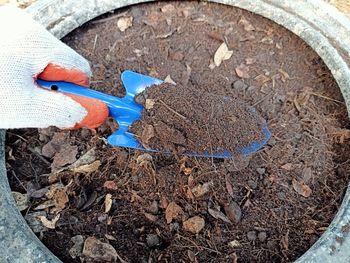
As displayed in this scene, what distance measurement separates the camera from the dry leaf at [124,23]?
6.36ft

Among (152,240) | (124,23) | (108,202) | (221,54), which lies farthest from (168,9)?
(152,240)

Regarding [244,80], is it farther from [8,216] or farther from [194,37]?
[8,216]

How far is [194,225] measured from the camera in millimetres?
1447

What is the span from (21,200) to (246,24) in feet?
3.61

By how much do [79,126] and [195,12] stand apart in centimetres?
75

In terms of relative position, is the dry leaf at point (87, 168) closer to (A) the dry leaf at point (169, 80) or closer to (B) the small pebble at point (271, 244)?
(A) the dry leaf at point (169, 80)

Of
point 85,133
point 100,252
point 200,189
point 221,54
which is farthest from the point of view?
point 221,54

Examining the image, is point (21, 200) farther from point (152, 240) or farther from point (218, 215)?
point (218, 215)

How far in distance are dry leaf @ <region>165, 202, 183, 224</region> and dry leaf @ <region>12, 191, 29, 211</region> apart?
44 centimetres

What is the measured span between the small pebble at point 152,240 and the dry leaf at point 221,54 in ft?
2.36

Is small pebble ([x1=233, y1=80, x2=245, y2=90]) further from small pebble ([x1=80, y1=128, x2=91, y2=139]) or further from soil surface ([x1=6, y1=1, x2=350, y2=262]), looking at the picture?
small pebble ([x1=80, y1=128, x2=91, y2=139])

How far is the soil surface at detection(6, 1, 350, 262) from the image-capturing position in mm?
1429

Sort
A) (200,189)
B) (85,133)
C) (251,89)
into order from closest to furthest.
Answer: (200,189) < (85,133) < (251,89)

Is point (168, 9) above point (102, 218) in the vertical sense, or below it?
above
